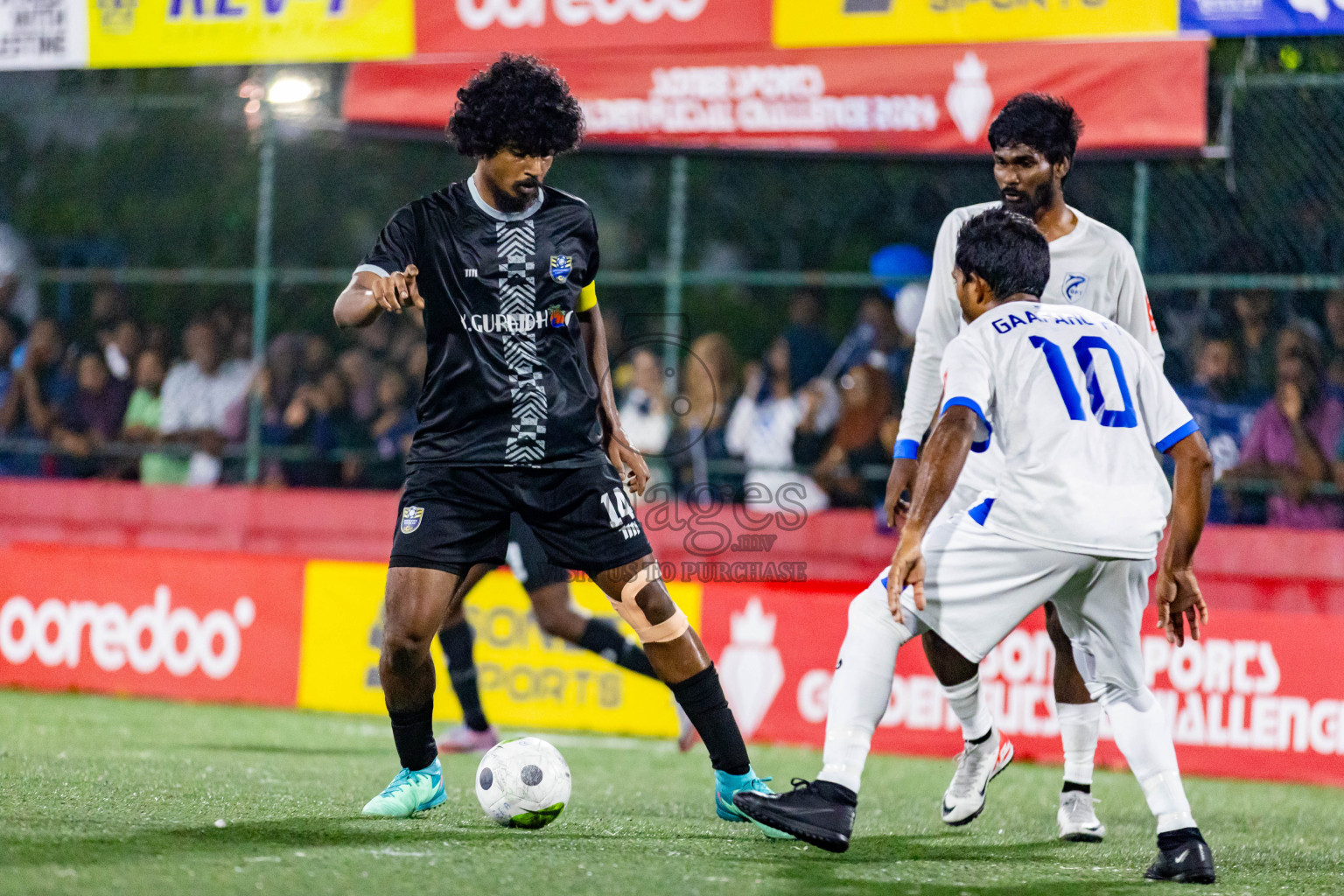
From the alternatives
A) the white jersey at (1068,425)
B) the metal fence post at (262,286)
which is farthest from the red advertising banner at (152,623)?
the white jersey at (1068,425)

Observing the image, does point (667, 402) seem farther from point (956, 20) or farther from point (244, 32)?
point (244, 32)

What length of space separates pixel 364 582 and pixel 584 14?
4.38m

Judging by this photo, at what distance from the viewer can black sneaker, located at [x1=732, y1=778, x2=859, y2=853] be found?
4.48 metres

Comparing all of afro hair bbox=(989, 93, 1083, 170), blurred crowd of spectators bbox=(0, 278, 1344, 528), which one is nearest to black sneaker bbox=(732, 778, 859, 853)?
afro hair bbox=(989, 93, 1083, 170)

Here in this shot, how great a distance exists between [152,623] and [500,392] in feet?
19.3

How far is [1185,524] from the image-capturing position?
450cm

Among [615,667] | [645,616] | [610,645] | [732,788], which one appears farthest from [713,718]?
[615,667]

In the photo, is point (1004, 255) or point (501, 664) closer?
point (1004, 255)

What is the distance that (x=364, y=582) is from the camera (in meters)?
9.62

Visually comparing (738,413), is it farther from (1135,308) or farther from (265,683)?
(1135,308)

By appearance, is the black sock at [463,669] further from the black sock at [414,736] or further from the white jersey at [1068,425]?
the white jersey at [1068,425]

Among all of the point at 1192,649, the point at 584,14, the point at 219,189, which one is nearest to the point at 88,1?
the point at 584,14

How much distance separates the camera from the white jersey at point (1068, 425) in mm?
4449

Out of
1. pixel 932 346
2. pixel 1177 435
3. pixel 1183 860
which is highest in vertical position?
pixel 932 346
